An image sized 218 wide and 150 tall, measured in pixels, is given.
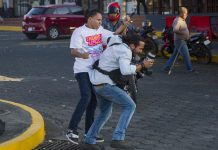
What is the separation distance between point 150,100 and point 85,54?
3561 mm

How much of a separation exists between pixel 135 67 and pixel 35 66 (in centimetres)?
956

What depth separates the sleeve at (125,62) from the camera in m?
6.69

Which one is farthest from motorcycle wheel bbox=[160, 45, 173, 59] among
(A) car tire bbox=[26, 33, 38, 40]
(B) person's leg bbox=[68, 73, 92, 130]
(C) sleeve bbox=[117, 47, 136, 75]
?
(C) sleeve bbox=[117, 47, 136, 75]

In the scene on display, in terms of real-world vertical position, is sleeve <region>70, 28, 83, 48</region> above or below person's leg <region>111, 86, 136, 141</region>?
above

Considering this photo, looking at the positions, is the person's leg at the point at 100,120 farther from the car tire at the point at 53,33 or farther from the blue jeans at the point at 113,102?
the car tire at the point at 53,33

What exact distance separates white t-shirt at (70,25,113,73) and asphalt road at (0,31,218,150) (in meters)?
1.08

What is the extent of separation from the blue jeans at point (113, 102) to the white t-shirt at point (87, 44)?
1.40ft

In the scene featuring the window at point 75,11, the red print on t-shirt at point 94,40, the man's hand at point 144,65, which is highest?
the red print on t-shirt at point 94,40

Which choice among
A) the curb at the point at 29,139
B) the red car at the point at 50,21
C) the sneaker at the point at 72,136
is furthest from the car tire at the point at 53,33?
the sneaker at the point at 72,136

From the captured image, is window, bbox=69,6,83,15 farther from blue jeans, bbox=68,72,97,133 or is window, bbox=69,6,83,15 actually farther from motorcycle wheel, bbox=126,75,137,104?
motorcycle wheel, bbox=126,75,137,104

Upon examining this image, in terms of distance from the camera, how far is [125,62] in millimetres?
6727

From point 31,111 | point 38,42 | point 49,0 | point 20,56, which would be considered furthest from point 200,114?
point 49,0

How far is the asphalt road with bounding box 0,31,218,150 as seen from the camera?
776 centimetres

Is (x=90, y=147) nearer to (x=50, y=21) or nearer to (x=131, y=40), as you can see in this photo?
(x=131, y=40)
